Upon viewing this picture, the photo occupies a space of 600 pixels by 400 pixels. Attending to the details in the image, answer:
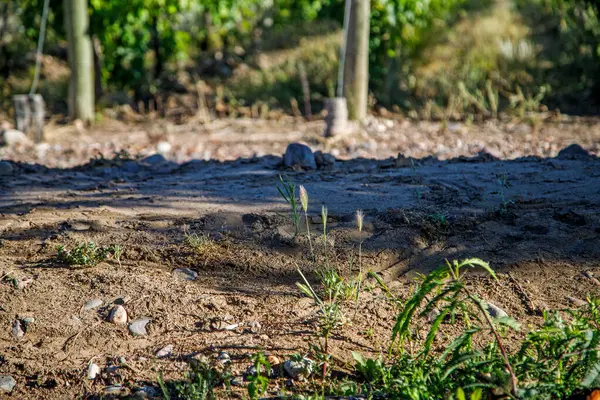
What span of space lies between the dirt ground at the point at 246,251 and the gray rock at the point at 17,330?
0.02 m

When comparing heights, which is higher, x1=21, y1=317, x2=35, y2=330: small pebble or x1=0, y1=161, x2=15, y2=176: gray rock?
x1=0, y1=161, x2=15, y2=176: gray rock

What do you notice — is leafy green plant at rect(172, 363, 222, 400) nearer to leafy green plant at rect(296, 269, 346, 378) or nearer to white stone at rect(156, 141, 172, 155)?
leafy green plant at rect(296, 269, 346, 378)

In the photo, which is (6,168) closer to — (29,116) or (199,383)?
(29,116)

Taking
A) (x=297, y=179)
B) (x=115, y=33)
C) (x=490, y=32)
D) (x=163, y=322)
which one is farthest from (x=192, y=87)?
(x=163, y=322)

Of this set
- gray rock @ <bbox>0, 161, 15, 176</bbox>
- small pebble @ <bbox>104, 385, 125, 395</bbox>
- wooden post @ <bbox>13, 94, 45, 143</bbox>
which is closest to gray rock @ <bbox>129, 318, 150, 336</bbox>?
small pebble @ <bbox>104, 385, 125, 395</bbox>

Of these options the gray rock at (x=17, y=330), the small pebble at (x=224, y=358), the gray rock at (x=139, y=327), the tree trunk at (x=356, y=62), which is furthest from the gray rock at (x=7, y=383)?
the tree trunk at (x=356, y=62)

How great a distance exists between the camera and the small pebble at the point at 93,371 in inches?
98.4

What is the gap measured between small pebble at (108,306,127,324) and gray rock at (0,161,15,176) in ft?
8.76

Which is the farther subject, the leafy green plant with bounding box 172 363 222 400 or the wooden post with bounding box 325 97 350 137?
the wooden post with bounding box 325 97 350 137

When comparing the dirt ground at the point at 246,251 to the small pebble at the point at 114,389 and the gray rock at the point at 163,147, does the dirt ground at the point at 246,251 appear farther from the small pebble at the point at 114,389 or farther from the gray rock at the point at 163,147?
the gray rock at the point at 163,147

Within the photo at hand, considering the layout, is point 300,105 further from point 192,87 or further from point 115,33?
point 115,33

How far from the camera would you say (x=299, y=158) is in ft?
15.3

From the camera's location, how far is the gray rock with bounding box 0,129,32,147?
6.70m

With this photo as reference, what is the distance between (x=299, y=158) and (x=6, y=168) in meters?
Answer: 2.31
